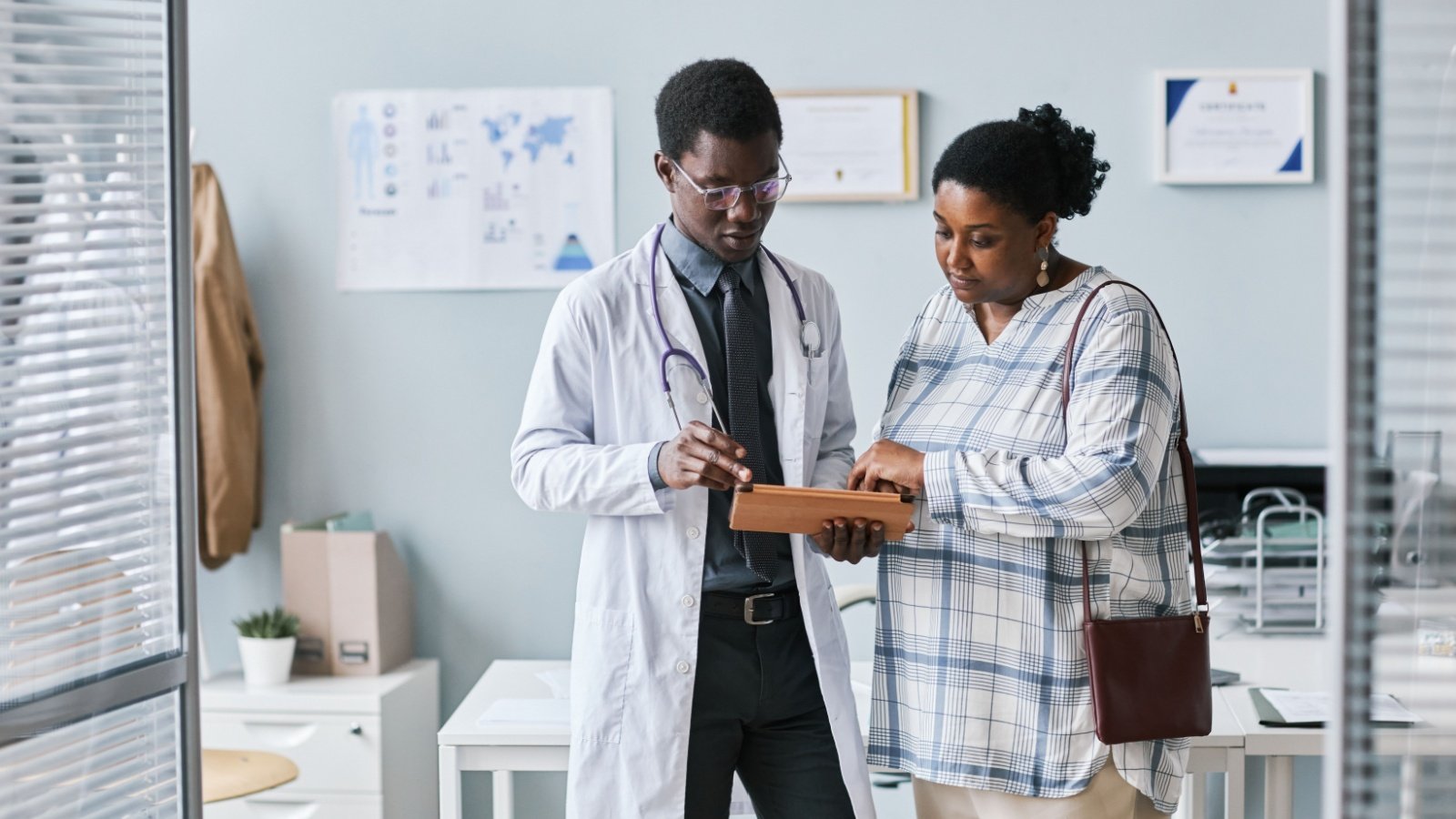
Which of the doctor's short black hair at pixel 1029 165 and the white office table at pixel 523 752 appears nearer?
the doctor's short black hair at pixel 1029 165

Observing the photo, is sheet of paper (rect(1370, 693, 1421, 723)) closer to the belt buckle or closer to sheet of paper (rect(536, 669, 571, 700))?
the belt buckle

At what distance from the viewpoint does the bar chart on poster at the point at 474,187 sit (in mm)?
3172

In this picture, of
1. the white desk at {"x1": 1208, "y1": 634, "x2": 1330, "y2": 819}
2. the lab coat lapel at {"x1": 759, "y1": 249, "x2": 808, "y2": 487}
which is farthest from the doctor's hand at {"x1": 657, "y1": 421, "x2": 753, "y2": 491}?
the white desk at {"x1": 1208, "y1": 634, "x2": 1330, "y2": 819}

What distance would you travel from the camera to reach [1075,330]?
1.53 m

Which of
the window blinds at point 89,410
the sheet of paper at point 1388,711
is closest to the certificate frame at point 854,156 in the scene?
the window blinds at point 89,410

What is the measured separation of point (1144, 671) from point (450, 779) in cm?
119

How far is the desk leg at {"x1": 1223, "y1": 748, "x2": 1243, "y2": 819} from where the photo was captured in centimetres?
210

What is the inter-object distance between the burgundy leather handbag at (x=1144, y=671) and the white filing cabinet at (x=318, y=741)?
1841mm

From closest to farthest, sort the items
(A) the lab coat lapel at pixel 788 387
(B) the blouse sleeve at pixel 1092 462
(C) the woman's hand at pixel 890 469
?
(B) the blouse sleeve at pixel 1092 462 → (C) the woman's hand at pixel 890 469 → (A) the lab coat lapel at pixel 788 387

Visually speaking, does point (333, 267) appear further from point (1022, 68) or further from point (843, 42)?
point (1022, 68)

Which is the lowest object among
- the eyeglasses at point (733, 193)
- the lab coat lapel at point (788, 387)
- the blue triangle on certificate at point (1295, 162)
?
the lab coat lapel at point (788, 387)

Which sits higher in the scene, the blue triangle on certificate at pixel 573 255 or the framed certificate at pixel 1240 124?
the framed certificate at pixel 1240 124

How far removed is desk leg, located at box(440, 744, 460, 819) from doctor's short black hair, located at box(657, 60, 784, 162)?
1081 millimetres

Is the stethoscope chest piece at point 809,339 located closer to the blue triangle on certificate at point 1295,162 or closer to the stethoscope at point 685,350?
the stethoscope at point 685,350
